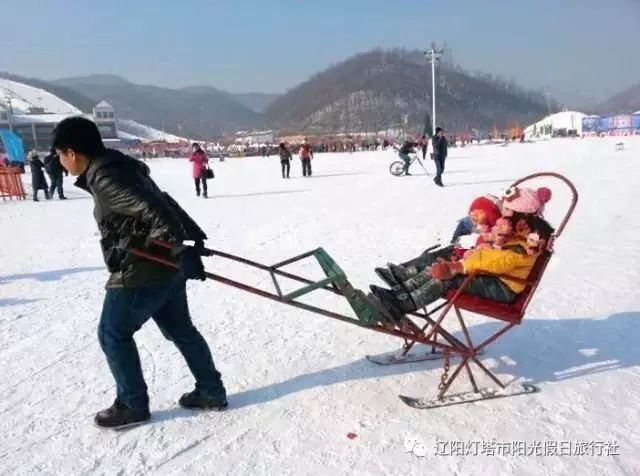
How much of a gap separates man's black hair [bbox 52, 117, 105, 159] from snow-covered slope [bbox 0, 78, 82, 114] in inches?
5107

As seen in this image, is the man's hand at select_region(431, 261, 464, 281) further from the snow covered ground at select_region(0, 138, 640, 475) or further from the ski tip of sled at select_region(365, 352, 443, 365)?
the ski tip of sled at select_region(365, 352, 443, 365)

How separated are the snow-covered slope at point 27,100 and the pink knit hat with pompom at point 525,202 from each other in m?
130

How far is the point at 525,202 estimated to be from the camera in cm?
329

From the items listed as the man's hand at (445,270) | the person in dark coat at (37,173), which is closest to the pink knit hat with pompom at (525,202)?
the man's hand at (445,270)

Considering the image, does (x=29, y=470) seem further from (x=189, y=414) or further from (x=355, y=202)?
(x=355, y=202)

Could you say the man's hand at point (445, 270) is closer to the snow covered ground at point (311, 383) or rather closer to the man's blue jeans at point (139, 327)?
the snow covered ground at point (311, 383)

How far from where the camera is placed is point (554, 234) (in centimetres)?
330

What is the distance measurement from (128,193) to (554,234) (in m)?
2.48

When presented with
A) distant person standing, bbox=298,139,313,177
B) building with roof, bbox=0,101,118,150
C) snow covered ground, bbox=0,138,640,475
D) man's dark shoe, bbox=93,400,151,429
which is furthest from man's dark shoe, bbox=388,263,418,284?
building with roof, bbox=0,101,118,150

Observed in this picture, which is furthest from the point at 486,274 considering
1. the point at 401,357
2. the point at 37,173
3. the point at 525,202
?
the point at 37,173

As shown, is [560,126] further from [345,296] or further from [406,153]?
[345,296]

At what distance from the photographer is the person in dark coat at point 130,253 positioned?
263cm

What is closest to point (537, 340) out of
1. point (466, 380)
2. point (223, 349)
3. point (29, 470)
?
point (466, 380)

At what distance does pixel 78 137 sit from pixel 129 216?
47 centimetres
